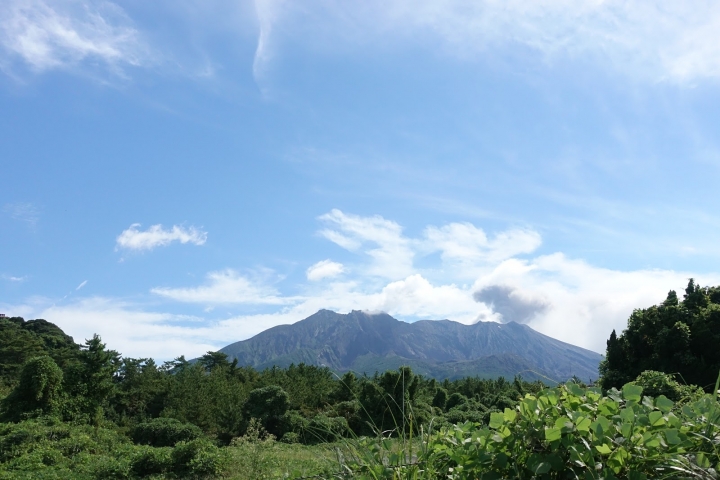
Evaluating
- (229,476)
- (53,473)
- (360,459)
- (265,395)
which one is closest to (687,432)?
(360,459)

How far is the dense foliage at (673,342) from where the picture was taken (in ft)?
58.5

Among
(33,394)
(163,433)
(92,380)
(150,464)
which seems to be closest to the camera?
(150,464)

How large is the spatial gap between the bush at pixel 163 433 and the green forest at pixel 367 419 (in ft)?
0.22

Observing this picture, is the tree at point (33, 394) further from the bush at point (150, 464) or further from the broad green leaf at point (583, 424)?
the broad green leaf at point (583, 424)

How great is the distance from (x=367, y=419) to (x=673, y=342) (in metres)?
12.4

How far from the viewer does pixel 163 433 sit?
61.1 ft

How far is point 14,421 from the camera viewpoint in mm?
18688

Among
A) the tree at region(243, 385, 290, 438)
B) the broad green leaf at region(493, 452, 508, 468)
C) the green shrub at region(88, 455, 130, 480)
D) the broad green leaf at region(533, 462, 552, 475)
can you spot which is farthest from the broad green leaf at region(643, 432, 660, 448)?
the tree at region(243, 385, 290, 438)

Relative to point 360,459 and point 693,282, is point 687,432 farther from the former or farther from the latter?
point 693,282

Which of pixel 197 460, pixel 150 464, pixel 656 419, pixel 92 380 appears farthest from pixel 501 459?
pixel 92 380

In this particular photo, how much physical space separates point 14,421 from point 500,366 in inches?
7756

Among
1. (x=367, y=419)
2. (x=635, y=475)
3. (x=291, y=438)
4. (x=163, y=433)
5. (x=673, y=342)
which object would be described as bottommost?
(x=291, y=438)

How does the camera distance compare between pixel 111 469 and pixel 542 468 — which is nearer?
pixel 542 468

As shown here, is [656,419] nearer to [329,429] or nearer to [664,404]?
[664,404]
